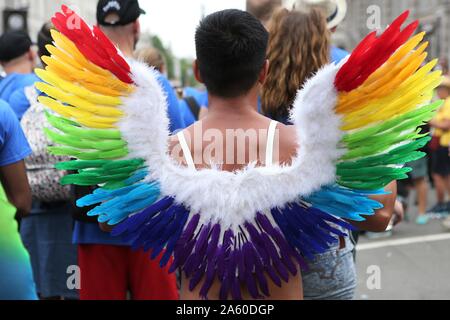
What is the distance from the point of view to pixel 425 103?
224 centimetres

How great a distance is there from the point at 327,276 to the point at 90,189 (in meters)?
1.17

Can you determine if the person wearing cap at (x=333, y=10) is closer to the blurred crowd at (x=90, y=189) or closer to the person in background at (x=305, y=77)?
the blurred crowd at (x=90, y=189)

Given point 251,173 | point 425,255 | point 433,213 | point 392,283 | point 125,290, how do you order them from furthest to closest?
point 433,213 < point 425,255 < point 392,283 < point 125,290 < point 251,173

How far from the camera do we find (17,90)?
173 inches

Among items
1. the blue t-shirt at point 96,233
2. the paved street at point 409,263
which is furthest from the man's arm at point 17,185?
the paved street at point 409,263

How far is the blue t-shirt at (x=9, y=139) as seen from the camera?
3.24 metres

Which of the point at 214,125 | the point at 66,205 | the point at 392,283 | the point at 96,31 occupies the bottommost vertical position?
the point at 392,283

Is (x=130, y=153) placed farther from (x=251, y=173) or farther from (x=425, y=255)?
(x=425, y=255)

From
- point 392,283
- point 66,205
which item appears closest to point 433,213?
point 392,283

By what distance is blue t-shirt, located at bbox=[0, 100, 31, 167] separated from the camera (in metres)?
3.24

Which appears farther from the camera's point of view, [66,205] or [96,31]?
[66,205]

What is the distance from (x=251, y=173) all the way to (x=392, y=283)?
14.5 feet

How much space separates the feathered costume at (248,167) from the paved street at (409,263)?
3.11 meters

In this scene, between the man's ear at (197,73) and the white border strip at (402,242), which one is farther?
the white border strip at (402,242)
